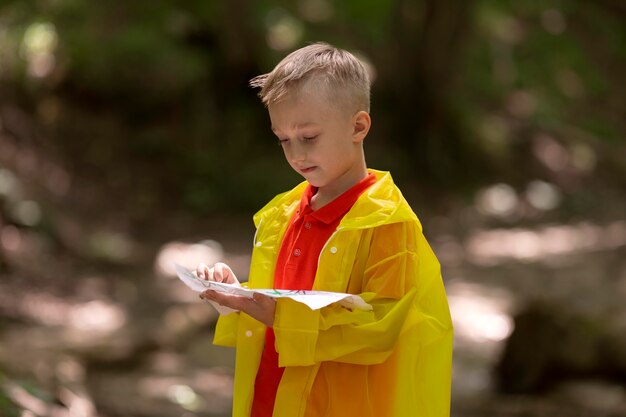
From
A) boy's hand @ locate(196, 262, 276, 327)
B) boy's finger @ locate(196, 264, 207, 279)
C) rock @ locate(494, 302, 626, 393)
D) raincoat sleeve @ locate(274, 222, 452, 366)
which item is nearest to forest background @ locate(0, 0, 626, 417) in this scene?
rock @ locate(494, 302, 626, 393)

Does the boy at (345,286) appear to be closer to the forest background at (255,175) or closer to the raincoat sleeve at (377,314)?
the raincoat sleeve at (377,314)

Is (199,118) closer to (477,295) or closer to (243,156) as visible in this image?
(243,156)

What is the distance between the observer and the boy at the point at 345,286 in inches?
83.0

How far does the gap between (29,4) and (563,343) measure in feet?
22.6

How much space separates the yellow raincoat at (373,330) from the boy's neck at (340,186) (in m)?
0.06

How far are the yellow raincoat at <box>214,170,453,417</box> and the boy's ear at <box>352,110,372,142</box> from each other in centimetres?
13

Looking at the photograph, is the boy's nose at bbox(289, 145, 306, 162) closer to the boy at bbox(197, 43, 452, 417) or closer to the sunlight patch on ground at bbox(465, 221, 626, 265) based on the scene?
the boy at bbox(197, 43, 452, 417)

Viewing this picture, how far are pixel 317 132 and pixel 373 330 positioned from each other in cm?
47

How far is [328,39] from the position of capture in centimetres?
1461

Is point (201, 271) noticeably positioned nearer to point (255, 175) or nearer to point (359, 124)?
point (359, 124)

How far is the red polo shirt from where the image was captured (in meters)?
2.26

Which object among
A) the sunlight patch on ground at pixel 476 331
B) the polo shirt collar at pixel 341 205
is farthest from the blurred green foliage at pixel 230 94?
the polo shirt collar at pixel 341 205

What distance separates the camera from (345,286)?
217 cm

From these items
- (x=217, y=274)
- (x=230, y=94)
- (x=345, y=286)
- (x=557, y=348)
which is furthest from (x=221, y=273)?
(x=230, y=94)
